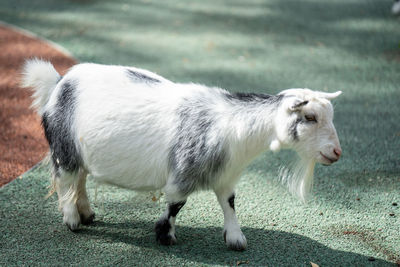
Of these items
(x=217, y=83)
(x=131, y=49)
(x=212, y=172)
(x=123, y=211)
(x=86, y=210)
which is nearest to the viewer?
(x=212, y=172)

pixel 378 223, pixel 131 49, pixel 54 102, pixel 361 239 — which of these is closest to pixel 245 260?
pixel 361 239

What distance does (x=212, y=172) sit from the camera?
10.2 feet

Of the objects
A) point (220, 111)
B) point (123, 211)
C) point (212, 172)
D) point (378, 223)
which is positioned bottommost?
point (123, 211)

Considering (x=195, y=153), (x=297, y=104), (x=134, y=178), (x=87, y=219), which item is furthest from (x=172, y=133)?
(x=87, y=219)

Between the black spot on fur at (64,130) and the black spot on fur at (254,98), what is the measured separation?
3.43 ft

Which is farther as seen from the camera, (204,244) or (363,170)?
(363,170)

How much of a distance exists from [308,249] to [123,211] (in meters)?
1.43

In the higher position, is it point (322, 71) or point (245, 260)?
point (322, 71)

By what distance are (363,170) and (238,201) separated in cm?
127

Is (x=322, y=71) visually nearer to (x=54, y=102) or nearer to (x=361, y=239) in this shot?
(x=361, y=239)

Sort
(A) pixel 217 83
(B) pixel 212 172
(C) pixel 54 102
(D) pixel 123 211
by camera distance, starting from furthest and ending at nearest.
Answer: (A) pixel 217 83 → (D) pixel 123 211 → (C) pixel 54 102 → (B) pixel 212 172

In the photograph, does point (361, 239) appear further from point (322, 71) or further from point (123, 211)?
point (322, 71)

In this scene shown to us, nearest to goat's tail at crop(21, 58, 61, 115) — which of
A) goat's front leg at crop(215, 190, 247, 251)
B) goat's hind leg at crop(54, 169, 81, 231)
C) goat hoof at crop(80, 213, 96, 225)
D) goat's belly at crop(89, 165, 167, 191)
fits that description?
goat's hind leg at crop(54, 169, 81, 231)

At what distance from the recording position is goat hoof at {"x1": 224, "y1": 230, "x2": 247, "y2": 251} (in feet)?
10.9
